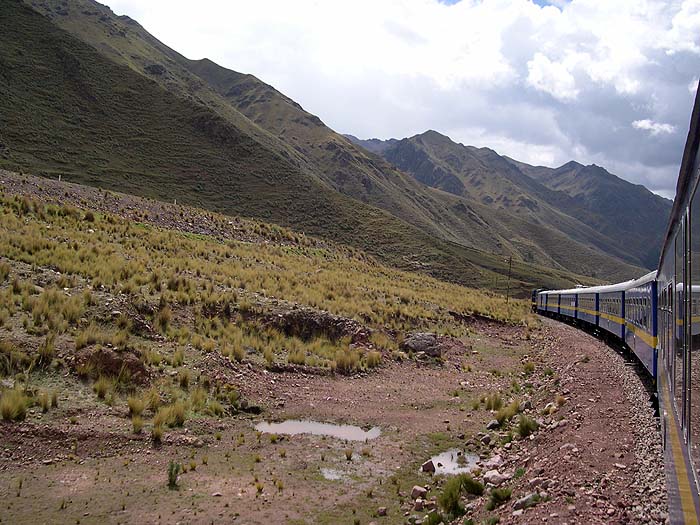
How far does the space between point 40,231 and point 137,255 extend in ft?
13.3

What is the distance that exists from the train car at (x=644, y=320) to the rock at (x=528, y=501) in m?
5.71

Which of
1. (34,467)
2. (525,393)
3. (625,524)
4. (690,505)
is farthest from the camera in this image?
(525,393)

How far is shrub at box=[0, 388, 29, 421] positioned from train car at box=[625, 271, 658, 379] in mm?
12757

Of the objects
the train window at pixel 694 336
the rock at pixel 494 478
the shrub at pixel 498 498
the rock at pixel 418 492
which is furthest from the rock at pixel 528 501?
the train window at pixel 694 336

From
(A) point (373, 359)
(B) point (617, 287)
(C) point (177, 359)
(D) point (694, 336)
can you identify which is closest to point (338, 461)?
(C) point (177, 359)

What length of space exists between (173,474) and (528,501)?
5691mm

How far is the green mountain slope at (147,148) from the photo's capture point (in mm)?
69000

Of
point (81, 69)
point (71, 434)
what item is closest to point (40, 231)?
point (71, 434)

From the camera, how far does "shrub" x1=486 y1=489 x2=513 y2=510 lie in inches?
319

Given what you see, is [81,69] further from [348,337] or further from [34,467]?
[34,467]

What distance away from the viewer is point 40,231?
2377 centimetres

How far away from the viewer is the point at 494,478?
9352 mm

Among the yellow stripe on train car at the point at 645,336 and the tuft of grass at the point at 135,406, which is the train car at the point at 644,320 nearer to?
the yellow stripe on train car at the point at 645,336

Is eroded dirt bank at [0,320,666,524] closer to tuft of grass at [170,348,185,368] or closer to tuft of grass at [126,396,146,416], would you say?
tuft of grass at [126,396,146,416]
